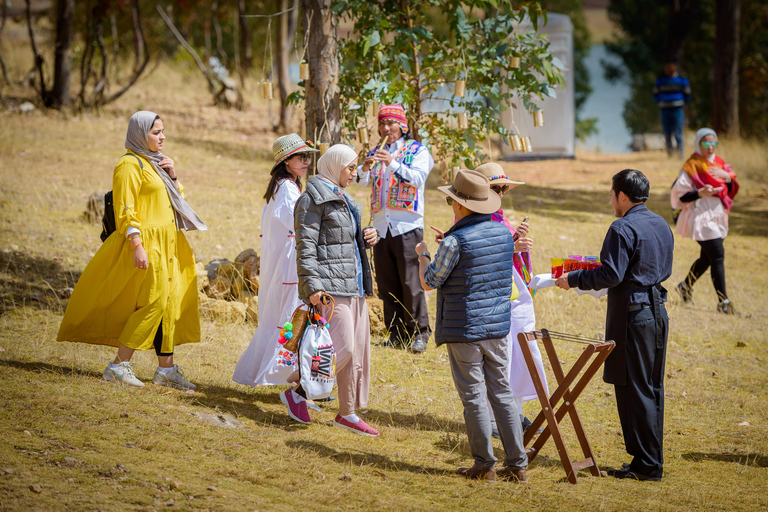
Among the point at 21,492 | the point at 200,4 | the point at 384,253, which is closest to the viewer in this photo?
the point at 21,492

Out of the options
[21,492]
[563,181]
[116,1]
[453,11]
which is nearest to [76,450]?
[21,492]

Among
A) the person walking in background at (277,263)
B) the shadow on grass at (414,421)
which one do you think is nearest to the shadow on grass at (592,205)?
the shadow on grass at (414,421)

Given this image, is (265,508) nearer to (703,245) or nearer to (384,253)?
(384,253)

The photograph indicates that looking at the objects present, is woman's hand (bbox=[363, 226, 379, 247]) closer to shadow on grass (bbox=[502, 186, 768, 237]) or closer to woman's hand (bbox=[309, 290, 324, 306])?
woman's hand (bbox=[309, 290, 324, 306])

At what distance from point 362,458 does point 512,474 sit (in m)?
0.91

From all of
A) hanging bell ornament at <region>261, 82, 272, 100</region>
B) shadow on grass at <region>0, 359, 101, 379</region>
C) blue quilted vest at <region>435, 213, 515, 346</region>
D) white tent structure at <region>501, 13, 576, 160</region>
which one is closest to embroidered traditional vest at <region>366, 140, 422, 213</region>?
hanging bell ornament at <region>261, 82, 272, 100</region>

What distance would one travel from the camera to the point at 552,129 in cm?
1941

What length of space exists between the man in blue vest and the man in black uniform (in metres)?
0.57

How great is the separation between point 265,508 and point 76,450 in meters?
1.17

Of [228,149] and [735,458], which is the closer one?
[735,458]

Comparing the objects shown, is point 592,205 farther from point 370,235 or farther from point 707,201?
point 370,235

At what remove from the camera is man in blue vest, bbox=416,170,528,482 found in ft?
14.0

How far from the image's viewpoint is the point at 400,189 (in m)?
6.75

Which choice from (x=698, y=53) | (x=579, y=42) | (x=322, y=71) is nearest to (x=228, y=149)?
(x=322, y=71)
